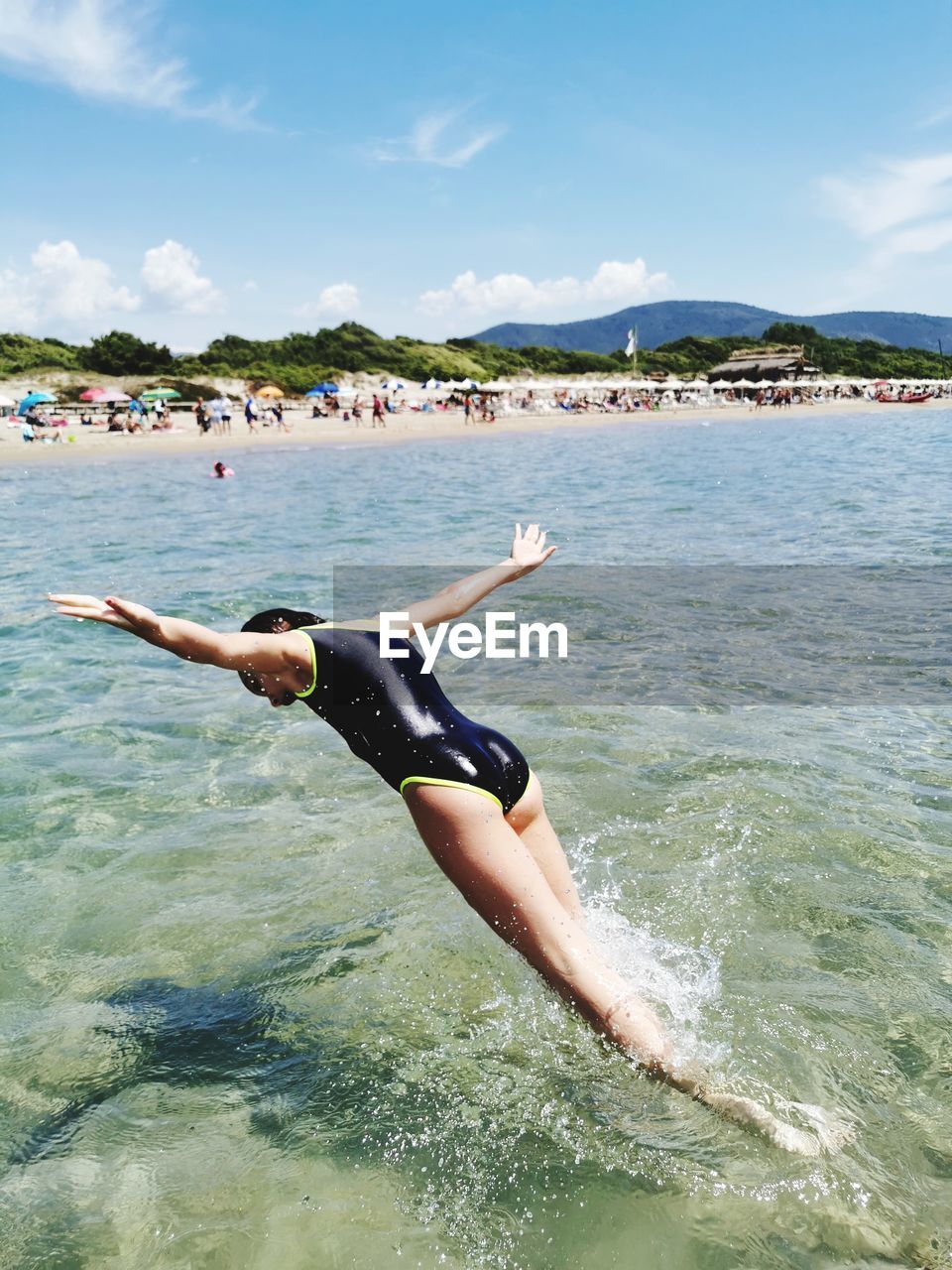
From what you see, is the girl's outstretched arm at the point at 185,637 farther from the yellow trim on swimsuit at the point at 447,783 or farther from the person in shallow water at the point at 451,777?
the yellow trim on swimsuit at the point at 447,783

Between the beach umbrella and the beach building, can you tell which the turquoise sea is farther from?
the beach building

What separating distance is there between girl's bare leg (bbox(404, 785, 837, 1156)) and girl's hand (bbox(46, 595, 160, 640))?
1.11 m

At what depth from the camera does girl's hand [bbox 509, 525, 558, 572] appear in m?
4.01

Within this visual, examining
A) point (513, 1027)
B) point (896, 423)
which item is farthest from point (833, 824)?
point (896, 423)

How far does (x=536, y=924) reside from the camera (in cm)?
327

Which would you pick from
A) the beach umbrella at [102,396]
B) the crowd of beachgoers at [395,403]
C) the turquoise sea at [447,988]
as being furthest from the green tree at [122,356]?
the turquoise sea at [447,988]

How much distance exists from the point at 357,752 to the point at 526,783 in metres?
0.70

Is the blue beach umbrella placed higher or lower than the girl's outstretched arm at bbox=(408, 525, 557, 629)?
higher

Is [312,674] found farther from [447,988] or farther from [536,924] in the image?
[447,988]

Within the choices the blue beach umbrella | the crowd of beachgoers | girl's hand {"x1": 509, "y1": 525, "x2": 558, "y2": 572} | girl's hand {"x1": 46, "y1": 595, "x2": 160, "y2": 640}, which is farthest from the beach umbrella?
girl's hand {"x1": 46, "y1": 595, "x2": 160, "y2": 640}

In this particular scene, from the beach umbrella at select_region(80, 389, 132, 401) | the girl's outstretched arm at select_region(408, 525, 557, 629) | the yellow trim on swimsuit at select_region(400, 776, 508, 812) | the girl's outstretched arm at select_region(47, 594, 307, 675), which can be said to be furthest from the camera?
the beach umbrella at select_region(80, 389, 132, 401)

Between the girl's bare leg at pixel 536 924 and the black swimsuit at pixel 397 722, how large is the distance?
3.1 inches

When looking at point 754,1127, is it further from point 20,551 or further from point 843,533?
point 20,551

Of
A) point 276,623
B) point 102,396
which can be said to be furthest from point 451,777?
point 102,396
